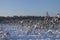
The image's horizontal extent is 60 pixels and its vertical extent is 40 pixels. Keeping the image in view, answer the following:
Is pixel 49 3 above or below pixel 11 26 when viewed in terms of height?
above

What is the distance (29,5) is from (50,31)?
348 mm

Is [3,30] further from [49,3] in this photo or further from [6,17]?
[49,3]

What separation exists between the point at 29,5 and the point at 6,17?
27 cm

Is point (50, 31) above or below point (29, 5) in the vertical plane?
below

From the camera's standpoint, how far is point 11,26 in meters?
2.38

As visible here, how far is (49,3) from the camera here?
Answer: 2436 millimetres

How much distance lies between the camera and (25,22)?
94.6 inches

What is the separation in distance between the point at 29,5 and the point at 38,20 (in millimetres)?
186

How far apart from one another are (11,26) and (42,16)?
33 cm

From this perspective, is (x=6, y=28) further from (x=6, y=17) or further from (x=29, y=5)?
(x=29, y=5)

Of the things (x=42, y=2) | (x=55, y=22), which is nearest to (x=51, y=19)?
(x=55, y=22)

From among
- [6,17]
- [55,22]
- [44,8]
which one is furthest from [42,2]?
[6,17]

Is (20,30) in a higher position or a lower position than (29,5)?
lower

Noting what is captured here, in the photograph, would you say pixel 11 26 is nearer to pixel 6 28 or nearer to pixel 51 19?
pixel 6 28
